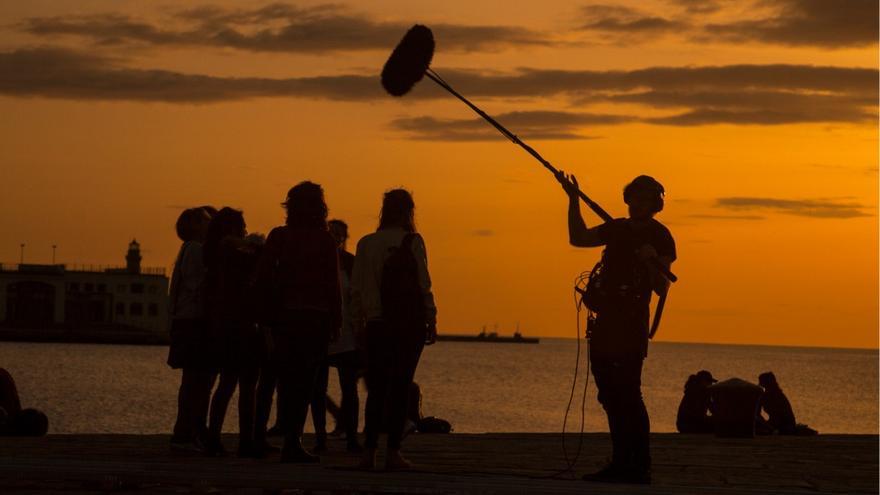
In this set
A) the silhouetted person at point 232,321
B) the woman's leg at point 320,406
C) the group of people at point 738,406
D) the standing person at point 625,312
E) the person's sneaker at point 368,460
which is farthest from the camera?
the group of people at point 738,406

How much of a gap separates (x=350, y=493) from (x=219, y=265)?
3689 millimetres

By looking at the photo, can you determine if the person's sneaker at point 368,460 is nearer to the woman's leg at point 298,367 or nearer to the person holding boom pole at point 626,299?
the woman's leg at point 298,367

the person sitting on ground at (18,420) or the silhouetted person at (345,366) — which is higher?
the silhouetted person at (345,366)

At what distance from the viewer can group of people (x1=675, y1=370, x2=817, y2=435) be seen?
17.3 metres

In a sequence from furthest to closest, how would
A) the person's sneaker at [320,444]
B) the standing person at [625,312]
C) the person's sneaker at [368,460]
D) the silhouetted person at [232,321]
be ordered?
the person's sneaker at [320,444] < the silhouetted person at [232,321] < the person's sneaker at [368,460] < the standing person at [625,312]

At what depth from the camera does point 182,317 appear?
1228 cm

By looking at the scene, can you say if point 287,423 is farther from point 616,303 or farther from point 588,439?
point 588,439

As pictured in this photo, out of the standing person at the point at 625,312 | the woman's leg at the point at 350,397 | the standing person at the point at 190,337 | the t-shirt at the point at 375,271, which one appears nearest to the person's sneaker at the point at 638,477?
the standing person at the point at 625,312

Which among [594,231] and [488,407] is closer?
[594,231]

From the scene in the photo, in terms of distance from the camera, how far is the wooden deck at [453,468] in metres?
9.09

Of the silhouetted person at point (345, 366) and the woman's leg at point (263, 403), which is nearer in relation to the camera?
the woman's leg at point (263, 403)

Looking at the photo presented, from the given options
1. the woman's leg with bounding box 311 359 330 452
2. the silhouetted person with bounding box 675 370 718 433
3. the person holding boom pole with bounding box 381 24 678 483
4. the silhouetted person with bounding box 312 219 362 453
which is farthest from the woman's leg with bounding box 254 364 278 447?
the silhouetted person with bounding box 675 370 718 433

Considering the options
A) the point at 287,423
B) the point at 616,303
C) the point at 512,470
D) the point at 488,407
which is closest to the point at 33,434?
the point at 287,423

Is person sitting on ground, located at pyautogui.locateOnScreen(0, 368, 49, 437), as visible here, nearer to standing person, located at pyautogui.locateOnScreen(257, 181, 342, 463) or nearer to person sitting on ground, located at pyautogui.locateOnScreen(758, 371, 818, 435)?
standing person, located at pyautogui.locateOnScreen(257, 181, 342, 463)
